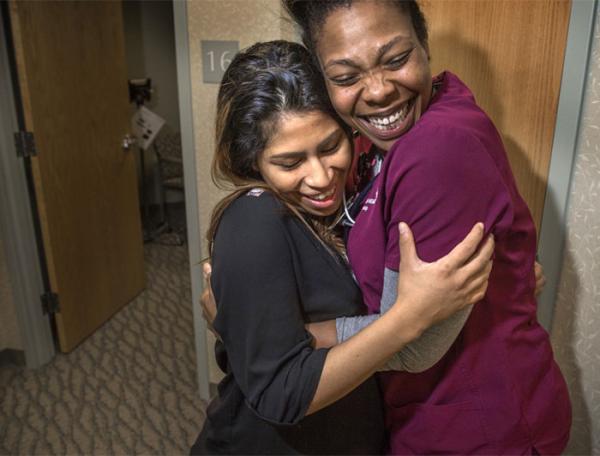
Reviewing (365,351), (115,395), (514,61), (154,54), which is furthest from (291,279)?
(154,54)

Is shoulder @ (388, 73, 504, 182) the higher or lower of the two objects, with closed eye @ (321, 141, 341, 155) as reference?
higher

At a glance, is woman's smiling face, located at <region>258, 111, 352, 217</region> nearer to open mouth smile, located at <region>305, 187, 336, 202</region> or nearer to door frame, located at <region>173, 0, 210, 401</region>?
open mouth smile, located at <region>305, 187, 336, 202</region>

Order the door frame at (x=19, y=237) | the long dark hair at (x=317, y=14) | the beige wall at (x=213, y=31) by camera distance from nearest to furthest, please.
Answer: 1. the long dark hair at (x=317, y=14)
2. the beige wall at (x=213, y=31)
3. the door frame at (x=19, y=237)

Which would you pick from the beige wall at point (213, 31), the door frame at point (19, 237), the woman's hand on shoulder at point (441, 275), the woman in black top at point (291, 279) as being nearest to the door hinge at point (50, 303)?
the door frame at point (19, 237)

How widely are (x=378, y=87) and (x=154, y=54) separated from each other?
420 centimetres

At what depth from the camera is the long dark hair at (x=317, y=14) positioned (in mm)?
864

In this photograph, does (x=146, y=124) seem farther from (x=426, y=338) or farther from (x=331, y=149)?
(x=426, y=338)

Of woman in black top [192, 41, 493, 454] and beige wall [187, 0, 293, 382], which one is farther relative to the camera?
beige wall [187, 0, 293, 382]

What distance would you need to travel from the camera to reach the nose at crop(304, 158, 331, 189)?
3.24 ft

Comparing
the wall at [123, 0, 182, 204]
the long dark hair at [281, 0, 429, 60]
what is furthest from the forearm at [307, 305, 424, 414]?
the wall at [123, 0, 182, 204]

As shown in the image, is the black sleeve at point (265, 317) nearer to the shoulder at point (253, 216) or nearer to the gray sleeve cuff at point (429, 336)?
the shoulder at point (253, 216)

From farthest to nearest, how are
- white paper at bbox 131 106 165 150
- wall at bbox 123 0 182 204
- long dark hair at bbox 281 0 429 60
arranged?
1. wall at bbox 123 0 182 204
2. white paper at bbox 131 106 165 150
3. long dark hair at bbox 281 0 429 60

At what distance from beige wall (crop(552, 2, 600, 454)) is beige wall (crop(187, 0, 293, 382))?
0.94 metres

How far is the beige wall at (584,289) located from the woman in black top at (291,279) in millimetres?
829
